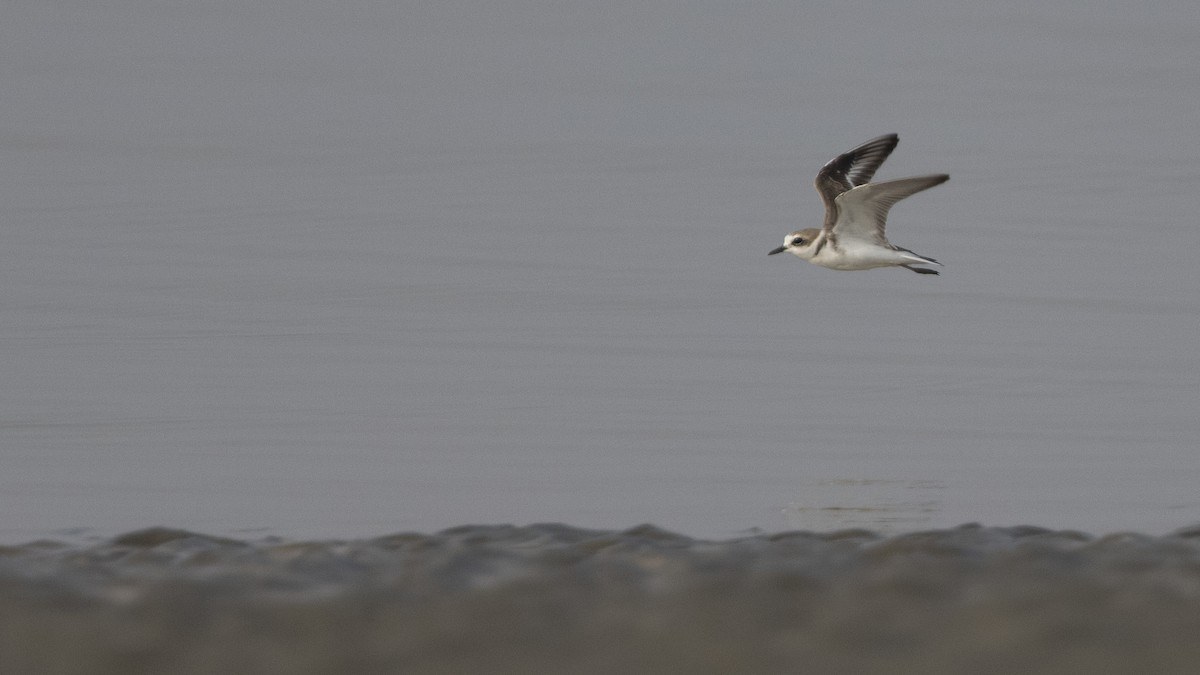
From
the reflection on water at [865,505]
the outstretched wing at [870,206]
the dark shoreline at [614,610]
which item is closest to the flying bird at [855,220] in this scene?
the outstretched wing at [870,206]

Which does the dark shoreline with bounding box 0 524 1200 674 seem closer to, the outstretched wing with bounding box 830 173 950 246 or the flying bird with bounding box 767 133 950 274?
the outstretched wing with bounding box 830 173 950 246

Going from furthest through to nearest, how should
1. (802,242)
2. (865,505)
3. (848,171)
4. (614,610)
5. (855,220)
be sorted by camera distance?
(802,242) → (848,171) → (855,220) → (865,505) → (614,610)

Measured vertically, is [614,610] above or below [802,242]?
below

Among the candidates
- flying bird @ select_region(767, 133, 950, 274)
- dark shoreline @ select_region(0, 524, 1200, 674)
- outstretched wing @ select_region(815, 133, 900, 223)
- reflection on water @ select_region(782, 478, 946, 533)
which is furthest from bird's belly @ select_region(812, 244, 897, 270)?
dark shoreline @ select_region(0, 524, 1200, 674)

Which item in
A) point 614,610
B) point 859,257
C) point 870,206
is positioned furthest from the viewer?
point 859,257

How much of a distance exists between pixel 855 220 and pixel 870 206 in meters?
0.25

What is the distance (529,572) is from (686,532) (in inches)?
117

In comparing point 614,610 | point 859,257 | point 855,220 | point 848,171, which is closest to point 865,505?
point 614,610

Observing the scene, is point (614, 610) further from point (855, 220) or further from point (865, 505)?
point (855, 220)

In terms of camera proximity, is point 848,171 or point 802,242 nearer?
point 848,171

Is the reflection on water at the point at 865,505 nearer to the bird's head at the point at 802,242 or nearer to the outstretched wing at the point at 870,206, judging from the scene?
the outstretched wing at the point at 870,206

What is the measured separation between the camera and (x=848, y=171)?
14375mm

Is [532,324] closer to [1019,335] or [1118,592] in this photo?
[1019,335]

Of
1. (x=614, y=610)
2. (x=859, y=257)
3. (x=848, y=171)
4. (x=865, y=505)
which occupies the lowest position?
A: (x=614, y=610)
